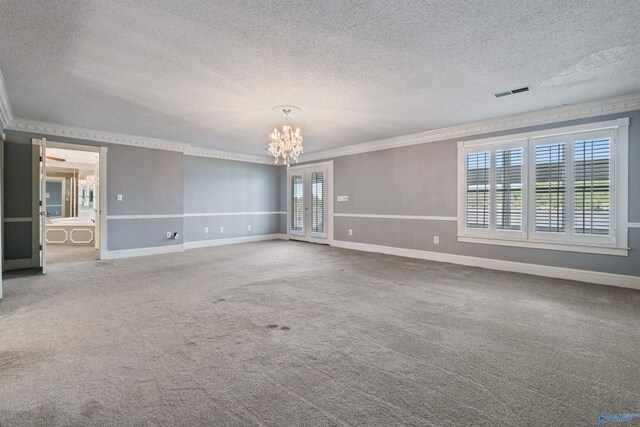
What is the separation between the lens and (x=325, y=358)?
7.52 ft

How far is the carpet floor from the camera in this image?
172 cm

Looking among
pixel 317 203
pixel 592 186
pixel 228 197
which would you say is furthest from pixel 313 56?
pixel 228 197

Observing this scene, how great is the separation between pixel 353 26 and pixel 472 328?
2883mm

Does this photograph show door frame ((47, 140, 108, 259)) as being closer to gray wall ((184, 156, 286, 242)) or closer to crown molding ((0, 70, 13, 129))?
crown molding ((0, 70, 13, 129))

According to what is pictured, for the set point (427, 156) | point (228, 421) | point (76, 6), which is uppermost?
point (76, 6)

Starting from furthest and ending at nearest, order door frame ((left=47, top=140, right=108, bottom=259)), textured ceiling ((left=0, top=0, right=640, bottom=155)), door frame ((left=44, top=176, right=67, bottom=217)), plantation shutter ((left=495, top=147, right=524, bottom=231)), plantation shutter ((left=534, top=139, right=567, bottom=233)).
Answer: door frame ((left=44, top=176, right=67, bottom=217)) → door frame ((left=47, top=140, right=108, bottom=259)) → plantation shutter ((left=495, top=147, right=524, bottom=231)) → plantation shutter ((left=534, top=139, right=567, bottom=233)) → textured ceiling ((left=0, top=0, right=640, bottom=155))

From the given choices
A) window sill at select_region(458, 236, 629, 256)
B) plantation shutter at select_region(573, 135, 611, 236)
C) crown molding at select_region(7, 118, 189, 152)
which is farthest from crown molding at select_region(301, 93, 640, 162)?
Answer: crown molding at select_region(7, 118, 189, 152)

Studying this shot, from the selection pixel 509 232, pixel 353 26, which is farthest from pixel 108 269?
pixel 509 232

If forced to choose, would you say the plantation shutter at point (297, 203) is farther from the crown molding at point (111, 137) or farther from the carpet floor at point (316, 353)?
the carpet floor at point (316, 353)

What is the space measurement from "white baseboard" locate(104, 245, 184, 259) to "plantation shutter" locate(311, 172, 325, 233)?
358cm

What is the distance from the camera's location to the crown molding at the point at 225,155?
804 cm

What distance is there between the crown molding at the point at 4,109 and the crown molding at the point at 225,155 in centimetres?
323

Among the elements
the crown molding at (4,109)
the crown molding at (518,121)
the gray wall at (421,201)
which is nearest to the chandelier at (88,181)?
the crown molding at (4,109)

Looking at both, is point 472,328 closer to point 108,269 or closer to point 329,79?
point 329,79
